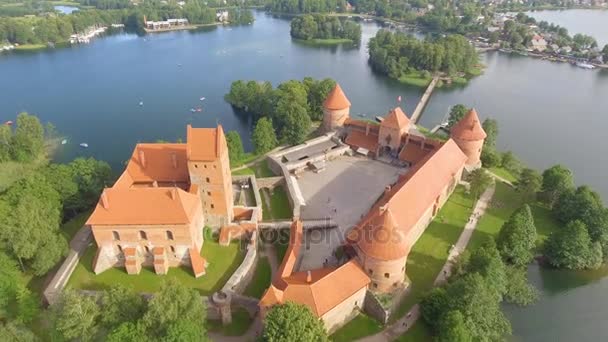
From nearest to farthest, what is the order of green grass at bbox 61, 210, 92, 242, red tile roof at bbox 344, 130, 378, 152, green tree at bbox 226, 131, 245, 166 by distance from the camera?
green grass at bbox 61, 210, 92, 242
green tree at bbox 226, 131, 245, 166
red tile roof at bbox 344, 130, 378, 152

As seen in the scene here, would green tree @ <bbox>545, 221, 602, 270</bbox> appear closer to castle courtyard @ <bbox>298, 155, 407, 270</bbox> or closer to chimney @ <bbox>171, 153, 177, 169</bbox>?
castle courtyard @ <bbox>298, 155, 407, 270</bbox>

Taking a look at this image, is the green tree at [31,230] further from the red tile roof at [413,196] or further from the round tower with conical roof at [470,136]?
the round tower with conical roof at [470,136]

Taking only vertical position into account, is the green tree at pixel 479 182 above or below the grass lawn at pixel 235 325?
above

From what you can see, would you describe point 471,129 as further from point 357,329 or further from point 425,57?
point 425,57

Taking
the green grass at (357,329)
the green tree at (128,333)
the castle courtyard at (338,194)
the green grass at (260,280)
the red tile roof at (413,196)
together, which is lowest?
the green grass at (357,329)

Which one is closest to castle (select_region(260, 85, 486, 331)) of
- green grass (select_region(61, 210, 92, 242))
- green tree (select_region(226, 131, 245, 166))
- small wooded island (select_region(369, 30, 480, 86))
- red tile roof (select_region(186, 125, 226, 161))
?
red tile roof (select_region(186, 125, 226, 161))

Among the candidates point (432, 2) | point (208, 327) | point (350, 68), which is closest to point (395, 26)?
point (432, 2)

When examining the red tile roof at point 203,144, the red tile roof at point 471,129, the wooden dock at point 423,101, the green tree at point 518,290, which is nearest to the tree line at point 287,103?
the wooden dock at point 423,101
